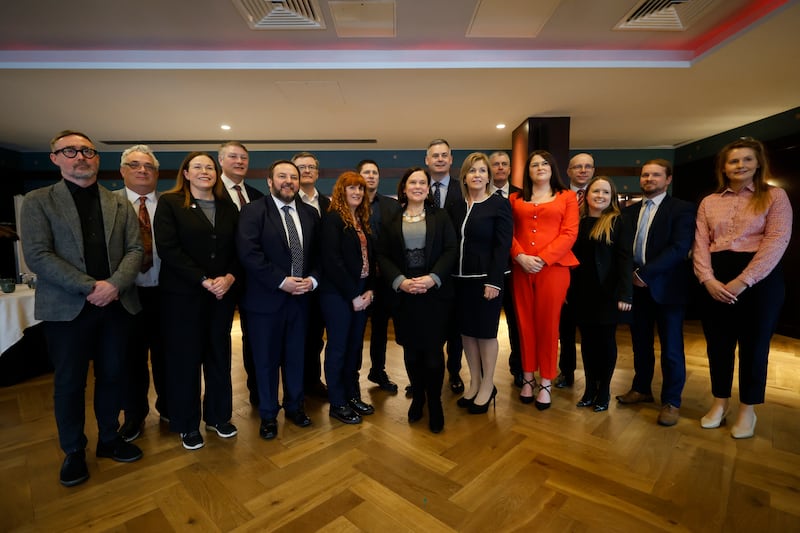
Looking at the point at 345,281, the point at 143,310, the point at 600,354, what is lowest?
the point at 600,354

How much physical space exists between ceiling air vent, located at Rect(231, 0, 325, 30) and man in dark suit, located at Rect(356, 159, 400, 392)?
1.55 metres

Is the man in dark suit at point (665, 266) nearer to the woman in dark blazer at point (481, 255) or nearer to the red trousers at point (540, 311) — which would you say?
the red trousers at point (540, 311)

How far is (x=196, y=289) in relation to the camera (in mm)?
2207

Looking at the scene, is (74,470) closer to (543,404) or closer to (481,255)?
(481,255)

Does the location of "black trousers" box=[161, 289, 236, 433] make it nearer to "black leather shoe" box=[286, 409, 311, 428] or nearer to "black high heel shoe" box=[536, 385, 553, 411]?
"black leather shoe" box=[286, 409, 311, 428]

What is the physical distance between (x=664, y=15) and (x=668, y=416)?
11.9 ft

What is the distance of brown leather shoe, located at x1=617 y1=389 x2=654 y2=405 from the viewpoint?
9.52ft

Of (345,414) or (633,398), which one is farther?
(633,398)

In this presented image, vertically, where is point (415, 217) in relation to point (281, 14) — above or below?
below

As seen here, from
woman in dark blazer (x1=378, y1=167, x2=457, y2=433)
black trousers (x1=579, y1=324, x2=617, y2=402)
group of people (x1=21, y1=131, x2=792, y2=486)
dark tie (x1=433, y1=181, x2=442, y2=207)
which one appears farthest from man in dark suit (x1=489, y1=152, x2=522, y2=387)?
woman in dark blazer (x1=378, y1=167, x2=457, y2=433)

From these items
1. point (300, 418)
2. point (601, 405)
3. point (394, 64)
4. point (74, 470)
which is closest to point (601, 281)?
point (601, 405)

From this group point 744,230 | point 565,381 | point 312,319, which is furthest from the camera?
point 565,381

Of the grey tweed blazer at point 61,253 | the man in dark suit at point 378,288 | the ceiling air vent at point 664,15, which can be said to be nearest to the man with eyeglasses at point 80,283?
the grey tweed blazer at point 61,253

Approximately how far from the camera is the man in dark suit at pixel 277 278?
7.52ft
